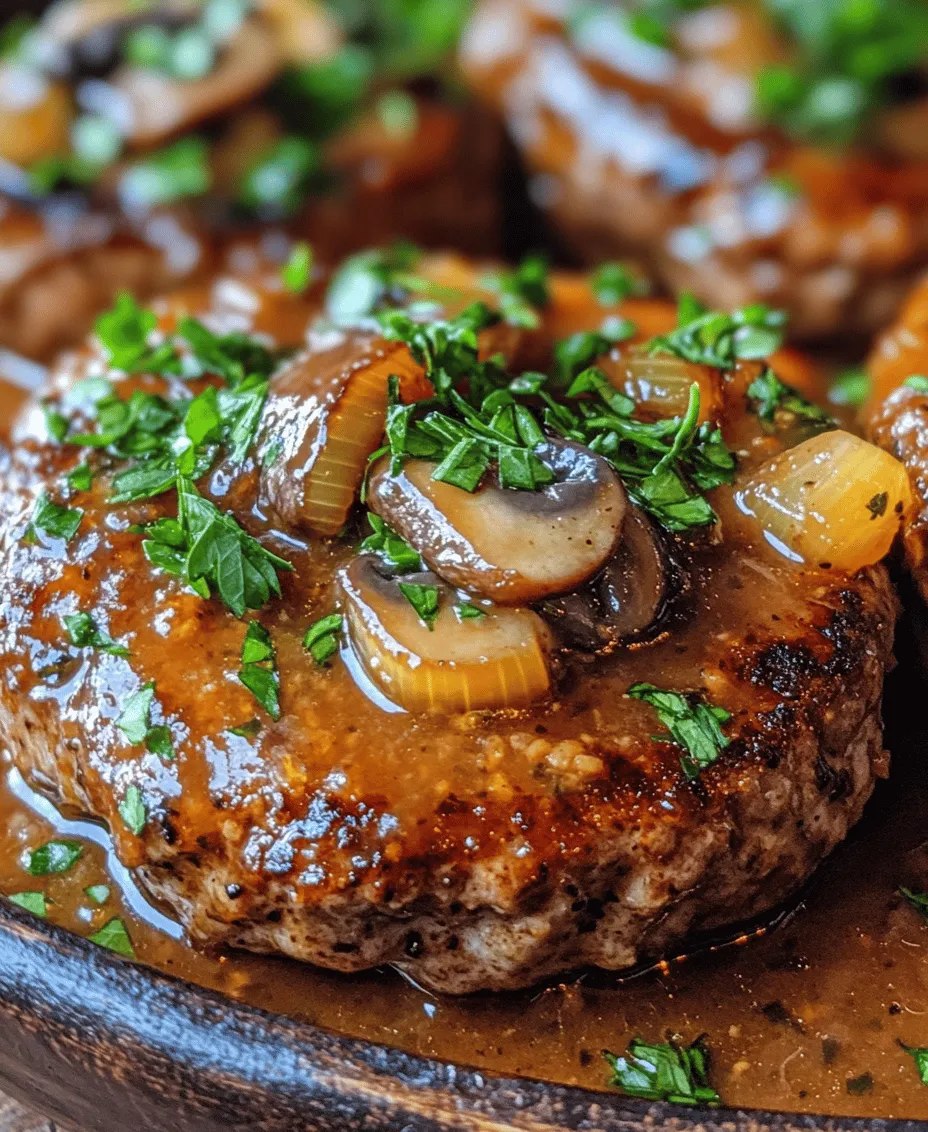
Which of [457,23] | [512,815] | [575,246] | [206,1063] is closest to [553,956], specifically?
[512,815]

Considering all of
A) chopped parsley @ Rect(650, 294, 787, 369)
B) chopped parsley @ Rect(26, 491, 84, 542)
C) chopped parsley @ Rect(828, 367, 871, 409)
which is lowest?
chopped parsley @ Rect(828, 367, 871, 409)

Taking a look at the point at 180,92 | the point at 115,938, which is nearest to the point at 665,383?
the point at 115,938

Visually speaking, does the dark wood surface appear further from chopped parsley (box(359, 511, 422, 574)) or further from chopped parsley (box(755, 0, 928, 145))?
chopped parsley (box(755, 0, 928, 145))

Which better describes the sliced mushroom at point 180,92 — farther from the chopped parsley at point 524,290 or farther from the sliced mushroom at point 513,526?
the sliced mushroom at point 513,526

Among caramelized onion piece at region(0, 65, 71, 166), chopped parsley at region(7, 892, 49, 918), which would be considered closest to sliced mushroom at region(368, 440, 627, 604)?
chopped parsley at region(7, 892, 49, 918)

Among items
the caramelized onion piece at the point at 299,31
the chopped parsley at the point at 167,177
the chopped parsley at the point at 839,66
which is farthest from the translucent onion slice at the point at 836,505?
the caramelized onion piece at the point at 299,31
